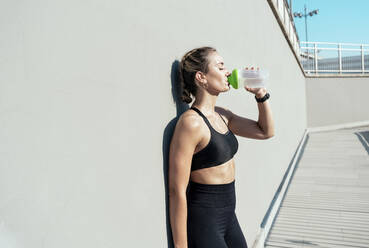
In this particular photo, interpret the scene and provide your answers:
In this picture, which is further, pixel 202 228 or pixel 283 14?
pixel 283 14

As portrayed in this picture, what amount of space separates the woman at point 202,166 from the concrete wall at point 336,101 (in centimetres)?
1732

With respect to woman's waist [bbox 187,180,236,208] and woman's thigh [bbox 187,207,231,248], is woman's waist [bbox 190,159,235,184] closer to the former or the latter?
woman's waist [bbox 187,180,236,208]

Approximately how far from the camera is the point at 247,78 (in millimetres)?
1991

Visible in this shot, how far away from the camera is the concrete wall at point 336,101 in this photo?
1820 centimetres

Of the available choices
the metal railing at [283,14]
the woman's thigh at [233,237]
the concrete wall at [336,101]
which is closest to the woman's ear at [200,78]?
the woman's thigh at [233,237]

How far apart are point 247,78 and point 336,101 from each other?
18499 mm

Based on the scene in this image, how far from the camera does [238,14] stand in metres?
3.47

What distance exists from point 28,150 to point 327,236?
3.83 m

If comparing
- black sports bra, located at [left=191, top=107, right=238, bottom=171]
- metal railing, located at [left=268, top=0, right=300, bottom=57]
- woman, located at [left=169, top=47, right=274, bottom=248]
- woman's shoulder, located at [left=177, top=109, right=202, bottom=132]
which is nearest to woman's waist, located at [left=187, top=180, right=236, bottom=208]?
woman, located at [left=169, top=47, right=274, bottom=248]

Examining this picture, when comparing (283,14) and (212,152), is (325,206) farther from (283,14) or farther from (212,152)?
(283,14)

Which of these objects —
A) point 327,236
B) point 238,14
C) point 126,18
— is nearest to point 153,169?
point 126,18

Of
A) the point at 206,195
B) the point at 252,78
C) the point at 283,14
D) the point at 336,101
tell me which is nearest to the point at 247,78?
the point at 252,78

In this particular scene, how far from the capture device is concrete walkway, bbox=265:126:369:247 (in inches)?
150

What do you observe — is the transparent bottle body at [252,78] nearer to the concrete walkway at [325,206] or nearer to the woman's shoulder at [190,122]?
the woman's shoulder at [190,122]
